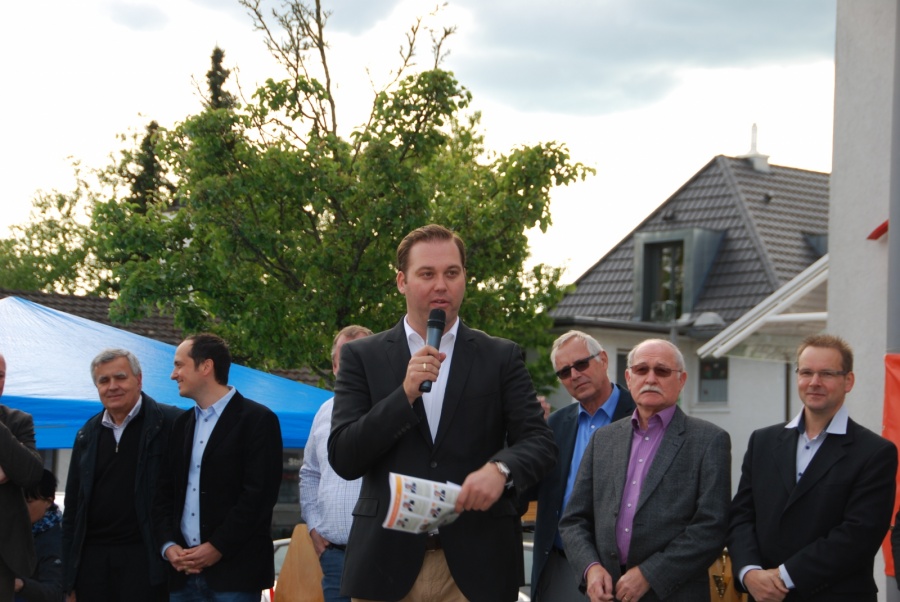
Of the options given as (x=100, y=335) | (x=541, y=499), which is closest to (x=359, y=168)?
(x=100, y=335)

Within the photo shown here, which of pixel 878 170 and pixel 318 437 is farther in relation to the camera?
pixel 878 170

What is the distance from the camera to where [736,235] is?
3616cm

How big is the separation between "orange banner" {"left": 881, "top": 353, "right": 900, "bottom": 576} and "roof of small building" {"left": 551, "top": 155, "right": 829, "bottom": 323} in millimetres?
26517

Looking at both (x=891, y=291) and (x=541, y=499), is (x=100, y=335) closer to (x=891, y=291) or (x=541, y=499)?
(x=541, y=499)

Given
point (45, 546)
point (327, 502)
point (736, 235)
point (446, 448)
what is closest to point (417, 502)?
point (446, 448)

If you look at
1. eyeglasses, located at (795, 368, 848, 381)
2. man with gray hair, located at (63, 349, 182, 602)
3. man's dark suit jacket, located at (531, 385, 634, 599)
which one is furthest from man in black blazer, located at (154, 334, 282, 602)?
eyeglasses, located at (795, 368, 848, 381)

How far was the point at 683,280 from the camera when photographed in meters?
36.5

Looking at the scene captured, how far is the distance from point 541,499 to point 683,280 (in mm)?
30589

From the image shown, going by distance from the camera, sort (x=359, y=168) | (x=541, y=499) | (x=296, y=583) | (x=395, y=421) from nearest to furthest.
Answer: (x=395, y=421)
(x=541, y=499)
(x=296, y=583)
(x=359, y=168)

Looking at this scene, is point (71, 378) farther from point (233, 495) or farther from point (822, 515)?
point (822, 515)

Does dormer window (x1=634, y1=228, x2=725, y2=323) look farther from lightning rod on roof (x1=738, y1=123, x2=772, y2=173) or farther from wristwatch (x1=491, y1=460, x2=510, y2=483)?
wristwatch (x1=491, y1=460, x2=510, y2=483)

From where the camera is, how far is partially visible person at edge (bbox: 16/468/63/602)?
778 centimetres

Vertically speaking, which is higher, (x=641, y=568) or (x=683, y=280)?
(x=683, y=280)

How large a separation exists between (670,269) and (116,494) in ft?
102
